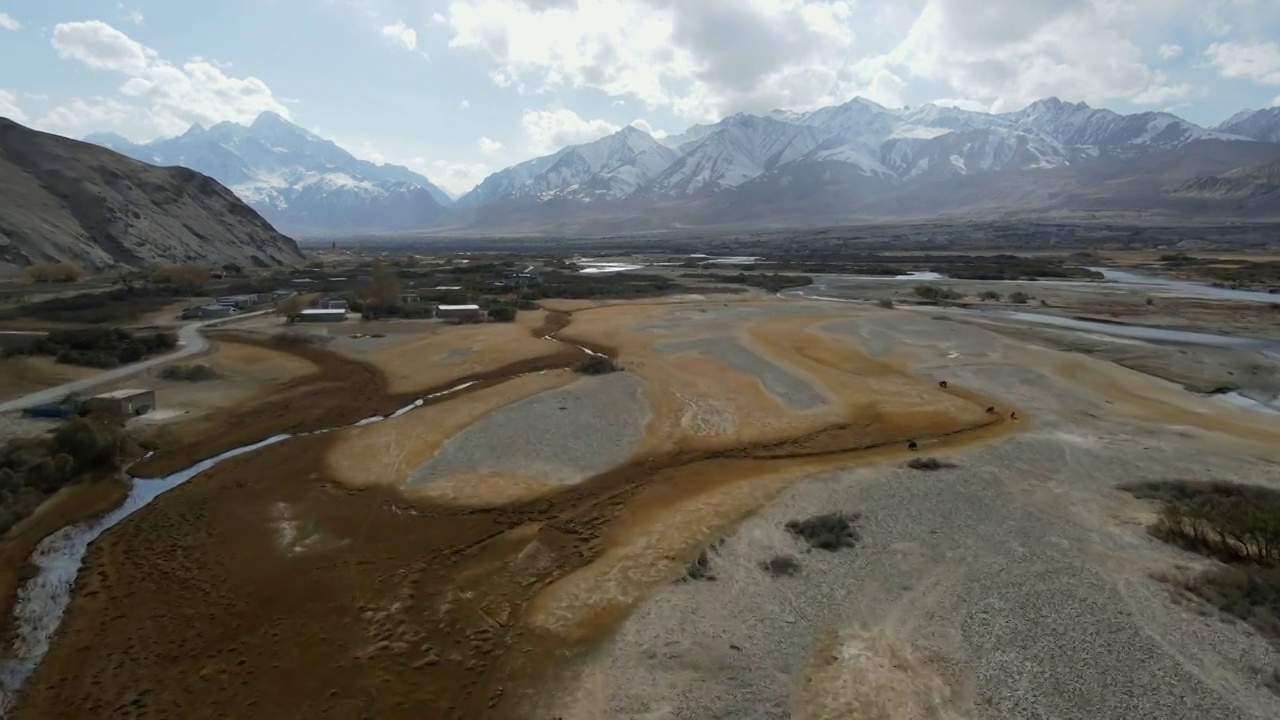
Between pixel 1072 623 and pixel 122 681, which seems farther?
pixel 1072 623

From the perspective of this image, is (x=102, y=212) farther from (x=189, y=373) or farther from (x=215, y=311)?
(x=189, y=373)

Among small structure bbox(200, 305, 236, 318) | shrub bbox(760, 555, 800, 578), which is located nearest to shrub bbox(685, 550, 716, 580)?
shrub bbox(760, 555, 800, 578)

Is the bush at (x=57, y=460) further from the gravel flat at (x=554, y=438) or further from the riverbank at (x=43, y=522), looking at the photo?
the gravel flat at (x=554, y=438)

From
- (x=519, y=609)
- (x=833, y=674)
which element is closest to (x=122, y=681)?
(x=519, y=609)

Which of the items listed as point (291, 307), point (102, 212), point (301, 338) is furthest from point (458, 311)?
point (102, 212)

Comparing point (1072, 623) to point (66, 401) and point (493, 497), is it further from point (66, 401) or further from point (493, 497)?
point (66, 401)

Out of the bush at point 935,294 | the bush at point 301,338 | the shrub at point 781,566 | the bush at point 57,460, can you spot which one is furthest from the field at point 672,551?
the bush at point 935,294

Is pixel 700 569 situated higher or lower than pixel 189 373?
lower
